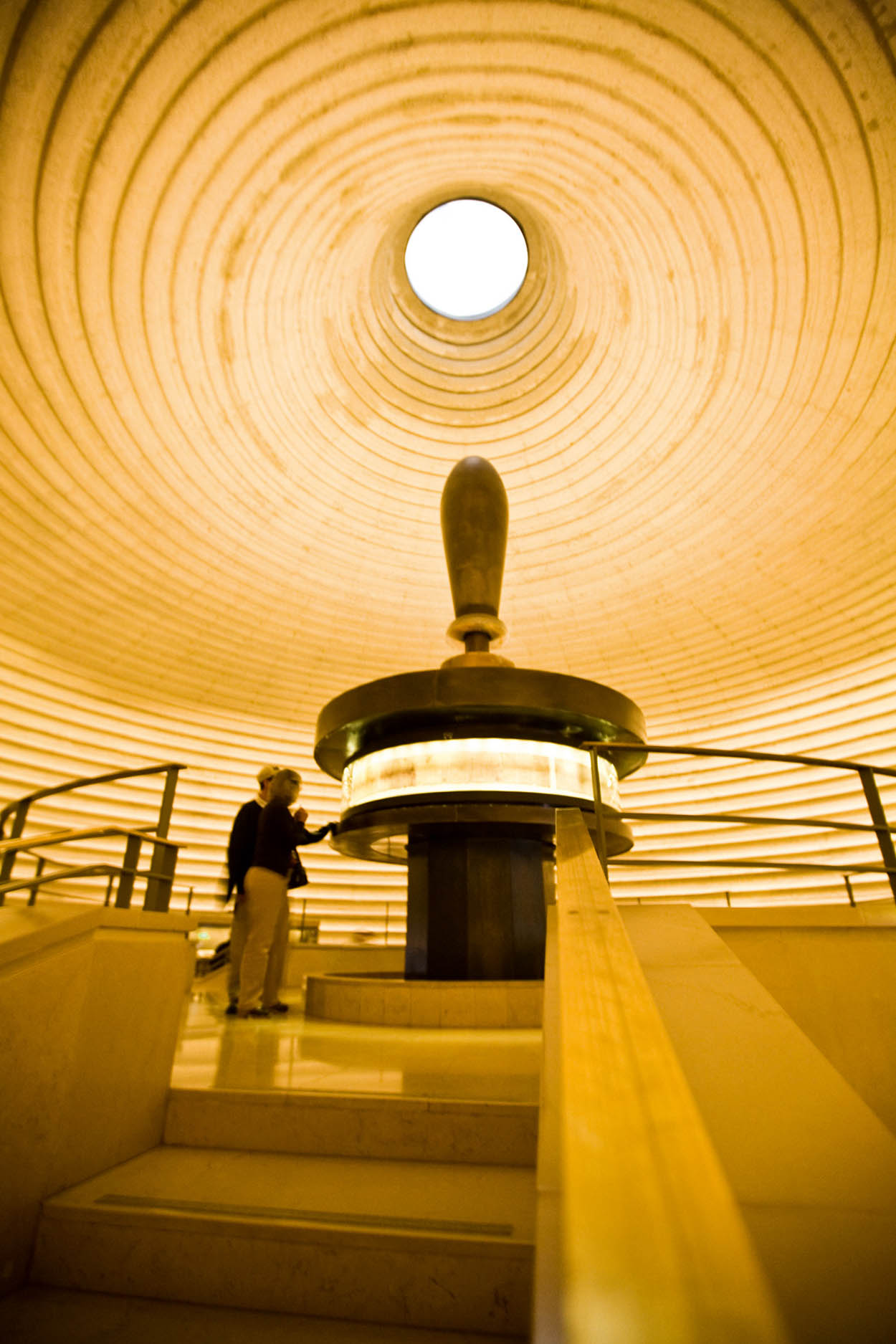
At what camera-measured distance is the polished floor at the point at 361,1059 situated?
2.59m

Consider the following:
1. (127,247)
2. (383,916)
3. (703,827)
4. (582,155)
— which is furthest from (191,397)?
(703,827)

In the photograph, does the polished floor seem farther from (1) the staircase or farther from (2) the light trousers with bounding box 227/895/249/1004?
(2) the light trousers with bounding box 227/895/249/1004

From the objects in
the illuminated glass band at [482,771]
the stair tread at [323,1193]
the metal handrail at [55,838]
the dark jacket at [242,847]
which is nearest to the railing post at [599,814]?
the stair tread at [323,1193]

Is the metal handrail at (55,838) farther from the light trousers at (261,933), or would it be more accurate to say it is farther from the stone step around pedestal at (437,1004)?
the stone step around pedestal at (437,1004)

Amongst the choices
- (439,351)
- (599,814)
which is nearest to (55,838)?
(599,814)

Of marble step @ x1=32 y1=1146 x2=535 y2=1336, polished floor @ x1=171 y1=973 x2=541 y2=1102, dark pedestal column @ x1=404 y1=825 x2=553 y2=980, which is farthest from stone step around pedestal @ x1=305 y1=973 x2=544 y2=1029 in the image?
marble step @ x1=32 y1=1146 x2=535 y2=1336

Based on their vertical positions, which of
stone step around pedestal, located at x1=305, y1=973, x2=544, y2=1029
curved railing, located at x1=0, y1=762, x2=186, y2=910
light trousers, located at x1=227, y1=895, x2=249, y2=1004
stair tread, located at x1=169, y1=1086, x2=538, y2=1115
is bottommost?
stair tread, located at x1=169, y1=1086, x2=538, y2=1115

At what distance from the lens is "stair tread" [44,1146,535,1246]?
1.83m

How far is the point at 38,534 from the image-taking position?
27.2ft

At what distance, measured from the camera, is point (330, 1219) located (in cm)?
185

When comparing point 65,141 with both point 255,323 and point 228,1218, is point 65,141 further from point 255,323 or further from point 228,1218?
point 228,1218

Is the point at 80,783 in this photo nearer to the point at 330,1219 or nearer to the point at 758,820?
the point at 330,1219

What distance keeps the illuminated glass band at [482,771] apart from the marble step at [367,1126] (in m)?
2.88

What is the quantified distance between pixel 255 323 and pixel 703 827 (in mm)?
9536
